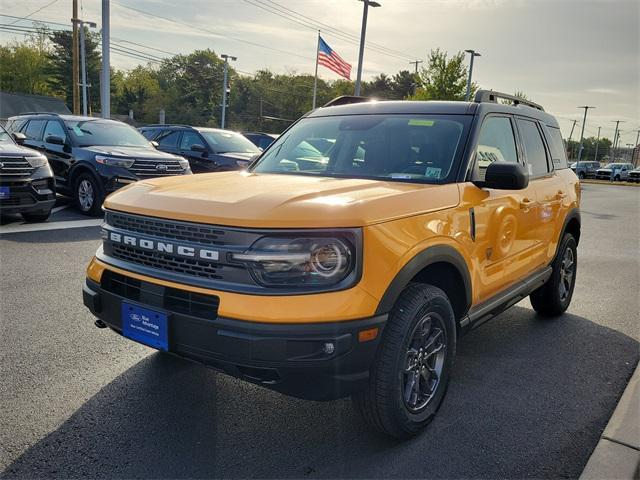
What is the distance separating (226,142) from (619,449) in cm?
1139

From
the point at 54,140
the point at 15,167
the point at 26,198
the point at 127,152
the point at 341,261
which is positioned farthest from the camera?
the point at 54,140

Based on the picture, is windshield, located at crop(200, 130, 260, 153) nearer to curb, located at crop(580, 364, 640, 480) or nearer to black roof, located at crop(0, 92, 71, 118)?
curb, located at crop(580, 364, 640, 480)

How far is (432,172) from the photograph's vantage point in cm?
329

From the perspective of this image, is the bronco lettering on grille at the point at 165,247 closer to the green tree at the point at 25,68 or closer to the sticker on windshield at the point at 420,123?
the sticker on windshield at the point at 420,123

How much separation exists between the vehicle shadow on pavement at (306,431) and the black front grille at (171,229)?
106 centimetres

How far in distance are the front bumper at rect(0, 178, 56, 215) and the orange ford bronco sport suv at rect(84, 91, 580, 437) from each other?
18.6ft

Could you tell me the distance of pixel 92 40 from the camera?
75.1 meters

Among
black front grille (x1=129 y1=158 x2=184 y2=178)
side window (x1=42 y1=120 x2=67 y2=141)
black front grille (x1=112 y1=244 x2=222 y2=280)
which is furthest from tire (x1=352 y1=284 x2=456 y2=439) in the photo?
side window (x1=42 y1=120 x2=67 y2=141)

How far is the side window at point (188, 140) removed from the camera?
12.9 m

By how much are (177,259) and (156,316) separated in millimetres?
292

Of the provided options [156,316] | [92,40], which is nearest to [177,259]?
[156,316]

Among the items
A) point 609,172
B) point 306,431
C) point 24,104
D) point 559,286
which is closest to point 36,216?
point 306,431

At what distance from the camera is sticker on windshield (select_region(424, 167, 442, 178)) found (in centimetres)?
327

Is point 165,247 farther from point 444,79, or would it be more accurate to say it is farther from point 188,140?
point 444,79
